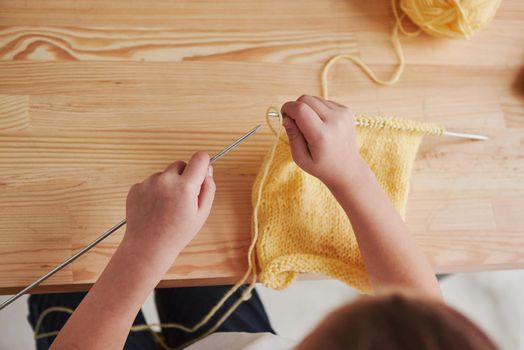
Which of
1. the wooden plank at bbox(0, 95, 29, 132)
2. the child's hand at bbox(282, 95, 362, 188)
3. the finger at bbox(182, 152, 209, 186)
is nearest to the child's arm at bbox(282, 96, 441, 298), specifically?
the child's hand at bbox(282, 95, 362, 188)

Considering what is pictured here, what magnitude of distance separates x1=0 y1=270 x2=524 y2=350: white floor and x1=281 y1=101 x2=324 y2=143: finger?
27.0 inches

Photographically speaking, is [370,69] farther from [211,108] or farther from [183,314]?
[183,314]

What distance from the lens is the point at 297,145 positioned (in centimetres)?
69

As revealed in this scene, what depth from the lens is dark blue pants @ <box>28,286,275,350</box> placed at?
870 mm

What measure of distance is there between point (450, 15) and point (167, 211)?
1.56ft

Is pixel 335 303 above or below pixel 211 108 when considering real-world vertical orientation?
below

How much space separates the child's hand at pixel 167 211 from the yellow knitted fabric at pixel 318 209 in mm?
105

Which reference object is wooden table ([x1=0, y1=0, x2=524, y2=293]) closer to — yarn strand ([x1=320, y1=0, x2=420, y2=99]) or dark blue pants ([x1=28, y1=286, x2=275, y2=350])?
yarn strand ([x1=320, y1=0, x2=420, y2=99])

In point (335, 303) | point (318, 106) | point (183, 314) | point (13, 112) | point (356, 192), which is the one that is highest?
point (13, 112)

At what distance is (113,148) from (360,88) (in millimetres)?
350

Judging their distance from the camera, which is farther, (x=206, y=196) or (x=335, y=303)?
(x=335, y=303)

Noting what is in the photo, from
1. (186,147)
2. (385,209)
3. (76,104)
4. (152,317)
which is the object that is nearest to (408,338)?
(385,209)

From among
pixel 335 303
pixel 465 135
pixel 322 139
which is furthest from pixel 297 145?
pixel 335 303

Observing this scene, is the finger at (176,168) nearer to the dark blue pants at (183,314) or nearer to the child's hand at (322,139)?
the child's hand at (322,139)
